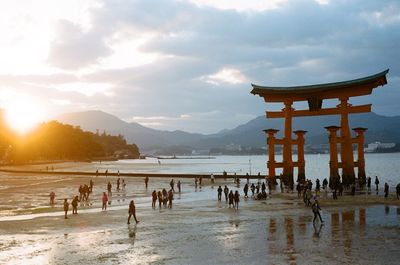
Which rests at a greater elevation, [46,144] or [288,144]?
[46,144]

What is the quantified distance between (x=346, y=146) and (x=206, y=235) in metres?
32.4

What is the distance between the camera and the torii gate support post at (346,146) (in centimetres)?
4703

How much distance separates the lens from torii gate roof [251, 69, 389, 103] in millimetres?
44562

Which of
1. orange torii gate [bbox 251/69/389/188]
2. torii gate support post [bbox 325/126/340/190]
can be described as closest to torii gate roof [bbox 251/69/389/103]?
orange torii gate [bbox 251/69/389/188]

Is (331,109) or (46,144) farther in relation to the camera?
(46,144)

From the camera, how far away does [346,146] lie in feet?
156

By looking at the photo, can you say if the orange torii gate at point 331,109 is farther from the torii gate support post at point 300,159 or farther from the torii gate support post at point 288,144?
the torii gate support post at point 300,159

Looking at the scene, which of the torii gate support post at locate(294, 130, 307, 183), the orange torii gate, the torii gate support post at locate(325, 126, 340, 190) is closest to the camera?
the orange torii gate

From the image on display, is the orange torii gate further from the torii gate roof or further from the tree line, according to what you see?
the tree line

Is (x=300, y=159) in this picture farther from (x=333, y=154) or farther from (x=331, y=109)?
(x=331, y=109)

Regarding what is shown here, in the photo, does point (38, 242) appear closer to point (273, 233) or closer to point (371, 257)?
point (273, 233)

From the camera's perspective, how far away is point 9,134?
135 m

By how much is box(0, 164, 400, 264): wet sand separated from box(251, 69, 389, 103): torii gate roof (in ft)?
56.8

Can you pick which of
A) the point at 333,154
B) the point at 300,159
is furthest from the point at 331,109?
the point at 300,159
